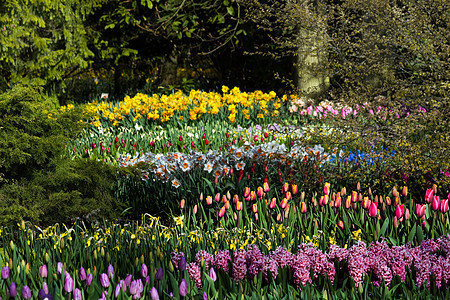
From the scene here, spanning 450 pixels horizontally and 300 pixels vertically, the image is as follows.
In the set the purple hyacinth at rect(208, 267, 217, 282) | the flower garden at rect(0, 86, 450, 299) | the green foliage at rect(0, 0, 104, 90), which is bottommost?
the flower garden at rect(0, 86, 450, 299)

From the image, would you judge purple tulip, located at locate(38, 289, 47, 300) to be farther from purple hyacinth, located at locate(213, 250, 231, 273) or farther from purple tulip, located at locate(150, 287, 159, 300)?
purple hyacinth, located at locate(213, 250, 231, 273)

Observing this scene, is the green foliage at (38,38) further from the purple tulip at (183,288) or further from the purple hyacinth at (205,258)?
the purple tulip at (183,288)

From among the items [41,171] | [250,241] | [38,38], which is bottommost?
[250,241]

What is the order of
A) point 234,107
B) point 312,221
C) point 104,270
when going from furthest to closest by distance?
point 234,107
point 312,221
point 104,270

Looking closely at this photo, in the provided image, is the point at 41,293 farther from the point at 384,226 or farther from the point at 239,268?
the point at 384,226

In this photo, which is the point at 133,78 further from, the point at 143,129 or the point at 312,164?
the point at 312,164

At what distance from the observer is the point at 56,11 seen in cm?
884

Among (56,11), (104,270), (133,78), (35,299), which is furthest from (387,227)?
(133,78)

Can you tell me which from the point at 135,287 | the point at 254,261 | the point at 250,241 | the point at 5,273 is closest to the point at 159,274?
the point at 135,287

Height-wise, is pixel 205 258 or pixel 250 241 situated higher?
pixel 205 258

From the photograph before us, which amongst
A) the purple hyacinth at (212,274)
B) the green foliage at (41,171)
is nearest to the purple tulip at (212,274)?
the purple hyacinth at (212,274)

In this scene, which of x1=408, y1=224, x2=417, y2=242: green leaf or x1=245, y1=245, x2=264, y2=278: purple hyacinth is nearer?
x1=245, y1=245, x2=264, y2=278: purple hyacinth

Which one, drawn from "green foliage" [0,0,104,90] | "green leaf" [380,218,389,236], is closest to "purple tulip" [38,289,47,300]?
"green leaf" [380,218,389,236]

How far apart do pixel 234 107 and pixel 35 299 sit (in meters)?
5.38
